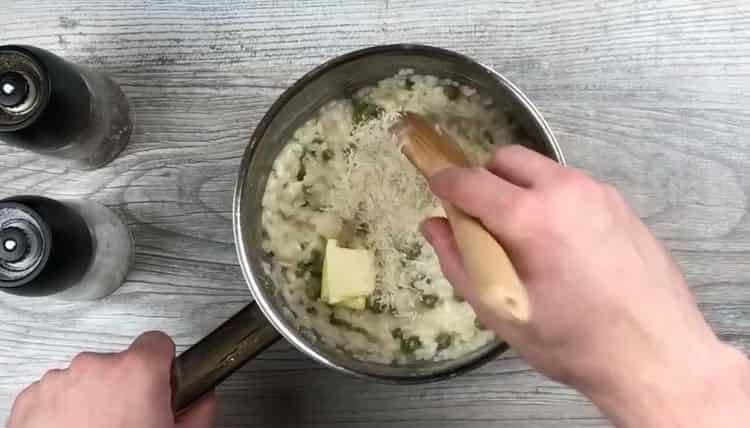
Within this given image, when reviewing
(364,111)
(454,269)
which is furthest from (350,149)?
(454,269)

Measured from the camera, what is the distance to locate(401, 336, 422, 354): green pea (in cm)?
74

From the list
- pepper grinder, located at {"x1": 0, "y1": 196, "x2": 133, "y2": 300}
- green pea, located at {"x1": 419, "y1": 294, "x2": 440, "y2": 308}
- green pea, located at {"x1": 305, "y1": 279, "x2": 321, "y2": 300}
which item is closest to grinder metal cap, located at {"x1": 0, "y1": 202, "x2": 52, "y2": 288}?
pepper grinder, located at {"x1": 0, "y1": 196, "x2": 133, "y2": 300}

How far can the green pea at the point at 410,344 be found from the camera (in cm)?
74

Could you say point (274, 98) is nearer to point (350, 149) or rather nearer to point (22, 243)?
point (350, 149)

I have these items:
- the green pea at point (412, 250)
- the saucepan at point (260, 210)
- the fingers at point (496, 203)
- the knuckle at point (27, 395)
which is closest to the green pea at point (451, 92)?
the saucepan at point (260, 210)

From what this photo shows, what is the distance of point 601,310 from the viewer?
495 millimetres

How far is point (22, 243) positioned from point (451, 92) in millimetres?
418

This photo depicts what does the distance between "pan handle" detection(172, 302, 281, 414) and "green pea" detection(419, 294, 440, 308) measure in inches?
5.9

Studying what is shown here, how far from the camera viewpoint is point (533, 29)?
0.81 meters

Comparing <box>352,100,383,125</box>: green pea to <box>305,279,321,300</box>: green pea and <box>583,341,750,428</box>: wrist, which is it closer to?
<box>305,279,321,300</box>: green pea

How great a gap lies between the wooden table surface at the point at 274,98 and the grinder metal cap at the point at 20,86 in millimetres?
112

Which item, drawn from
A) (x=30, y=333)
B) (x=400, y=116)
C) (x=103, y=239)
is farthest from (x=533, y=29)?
(x=30, y=333)

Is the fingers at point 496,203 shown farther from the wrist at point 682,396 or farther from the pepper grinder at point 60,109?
the pepper grinder at point 60,109

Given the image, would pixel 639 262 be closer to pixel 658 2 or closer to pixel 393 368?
pixel 393 368
